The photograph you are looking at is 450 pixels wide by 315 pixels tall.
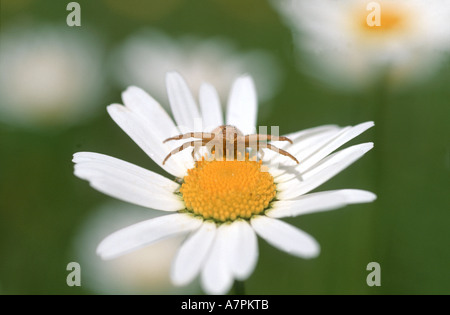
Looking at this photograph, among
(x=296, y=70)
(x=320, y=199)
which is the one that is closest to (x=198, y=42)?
(x=296, y=70)

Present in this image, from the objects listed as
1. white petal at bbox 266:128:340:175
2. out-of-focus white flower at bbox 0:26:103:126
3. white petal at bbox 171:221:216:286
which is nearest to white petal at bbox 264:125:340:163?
white petal at bbox 266:128:340:175

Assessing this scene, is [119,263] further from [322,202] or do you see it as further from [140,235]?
[322,202]

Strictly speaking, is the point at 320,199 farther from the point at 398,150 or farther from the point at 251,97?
the point at 398,150

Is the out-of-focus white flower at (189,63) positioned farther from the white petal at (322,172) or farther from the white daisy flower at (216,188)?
the white petal at (322,172)

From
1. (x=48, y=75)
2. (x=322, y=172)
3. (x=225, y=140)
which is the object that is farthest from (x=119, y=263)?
(x=322, y=172)

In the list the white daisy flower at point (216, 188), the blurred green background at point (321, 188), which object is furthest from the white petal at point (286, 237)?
the blurred green background at point (321, 188)

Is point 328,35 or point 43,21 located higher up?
point 43,21
